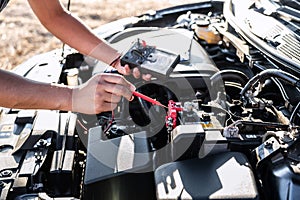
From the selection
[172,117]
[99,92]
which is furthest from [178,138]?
[99,92]

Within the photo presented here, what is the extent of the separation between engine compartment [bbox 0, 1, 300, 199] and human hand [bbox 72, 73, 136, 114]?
0.86ft

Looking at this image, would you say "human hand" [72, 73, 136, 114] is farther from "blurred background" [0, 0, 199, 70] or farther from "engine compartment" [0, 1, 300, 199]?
"blurred background" [0, 0, 199, 70]

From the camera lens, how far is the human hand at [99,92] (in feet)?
4.64

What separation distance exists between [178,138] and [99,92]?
316mm

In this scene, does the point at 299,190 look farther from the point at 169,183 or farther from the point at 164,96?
the point at 164,96

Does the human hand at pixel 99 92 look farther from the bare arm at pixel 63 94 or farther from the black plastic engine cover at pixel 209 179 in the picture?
the black plastic engine cover at pixel 209 179

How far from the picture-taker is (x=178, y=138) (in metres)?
1.52

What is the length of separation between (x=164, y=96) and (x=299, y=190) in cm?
83

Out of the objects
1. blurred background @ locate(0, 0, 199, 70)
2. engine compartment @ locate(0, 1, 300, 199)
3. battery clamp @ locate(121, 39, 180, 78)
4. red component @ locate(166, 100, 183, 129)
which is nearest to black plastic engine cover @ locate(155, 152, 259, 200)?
engine compartment @ locate(0, 1, 300, 199)

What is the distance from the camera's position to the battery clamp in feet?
5.78

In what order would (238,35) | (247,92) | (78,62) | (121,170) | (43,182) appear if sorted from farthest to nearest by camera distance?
(78,62), (238,35), (247,92), (43,182), (121,170)

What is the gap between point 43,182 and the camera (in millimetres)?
1681

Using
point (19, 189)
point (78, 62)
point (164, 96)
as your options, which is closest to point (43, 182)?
point (19, 189)

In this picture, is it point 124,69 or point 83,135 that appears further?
point 83,135
